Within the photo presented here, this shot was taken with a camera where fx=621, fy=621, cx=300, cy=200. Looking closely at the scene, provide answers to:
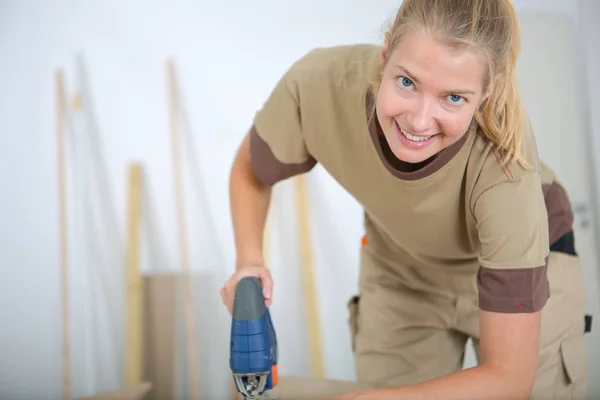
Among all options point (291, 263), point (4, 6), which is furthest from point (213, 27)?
point (291, 263)

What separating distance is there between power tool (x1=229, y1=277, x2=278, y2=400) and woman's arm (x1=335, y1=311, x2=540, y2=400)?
0.43 ft

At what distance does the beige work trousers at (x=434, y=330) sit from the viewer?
3.77 ft

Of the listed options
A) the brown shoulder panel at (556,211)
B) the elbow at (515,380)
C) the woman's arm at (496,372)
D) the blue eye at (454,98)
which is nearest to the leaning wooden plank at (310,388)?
the woman's arm at (496,372)

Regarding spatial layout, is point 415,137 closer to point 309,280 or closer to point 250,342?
Answer: point 250,342

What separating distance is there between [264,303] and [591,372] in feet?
5.07

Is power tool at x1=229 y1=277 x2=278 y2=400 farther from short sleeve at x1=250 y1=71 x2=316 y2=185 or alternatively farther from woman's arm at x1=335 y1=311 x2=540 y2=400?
short sleeve at x1=250 y1=71 x2=316 y2=185

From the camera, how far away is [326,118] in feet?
3.55

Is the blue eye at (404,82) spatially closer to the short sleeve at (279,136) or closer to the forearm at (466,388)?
the short sleeve at (279,136)

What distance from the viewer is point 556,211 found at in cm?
113

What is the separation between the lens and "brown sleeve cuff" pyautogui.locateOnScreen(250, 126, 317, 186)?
1.13 m

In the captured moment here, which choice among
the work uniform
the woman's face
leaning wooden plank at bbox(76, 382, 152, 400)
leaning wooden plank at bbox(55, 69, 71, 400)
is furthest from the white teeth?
leaning wooden plank at bbox(55, 69, 71, 400)

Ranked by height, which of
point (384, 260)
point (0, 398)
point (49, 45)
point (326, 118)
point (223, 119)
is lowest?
point (0, 398)

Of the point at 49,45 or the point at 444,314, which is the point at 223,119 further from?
the point at 444,314

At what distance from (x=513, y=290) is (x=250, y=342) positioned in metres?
0.38
